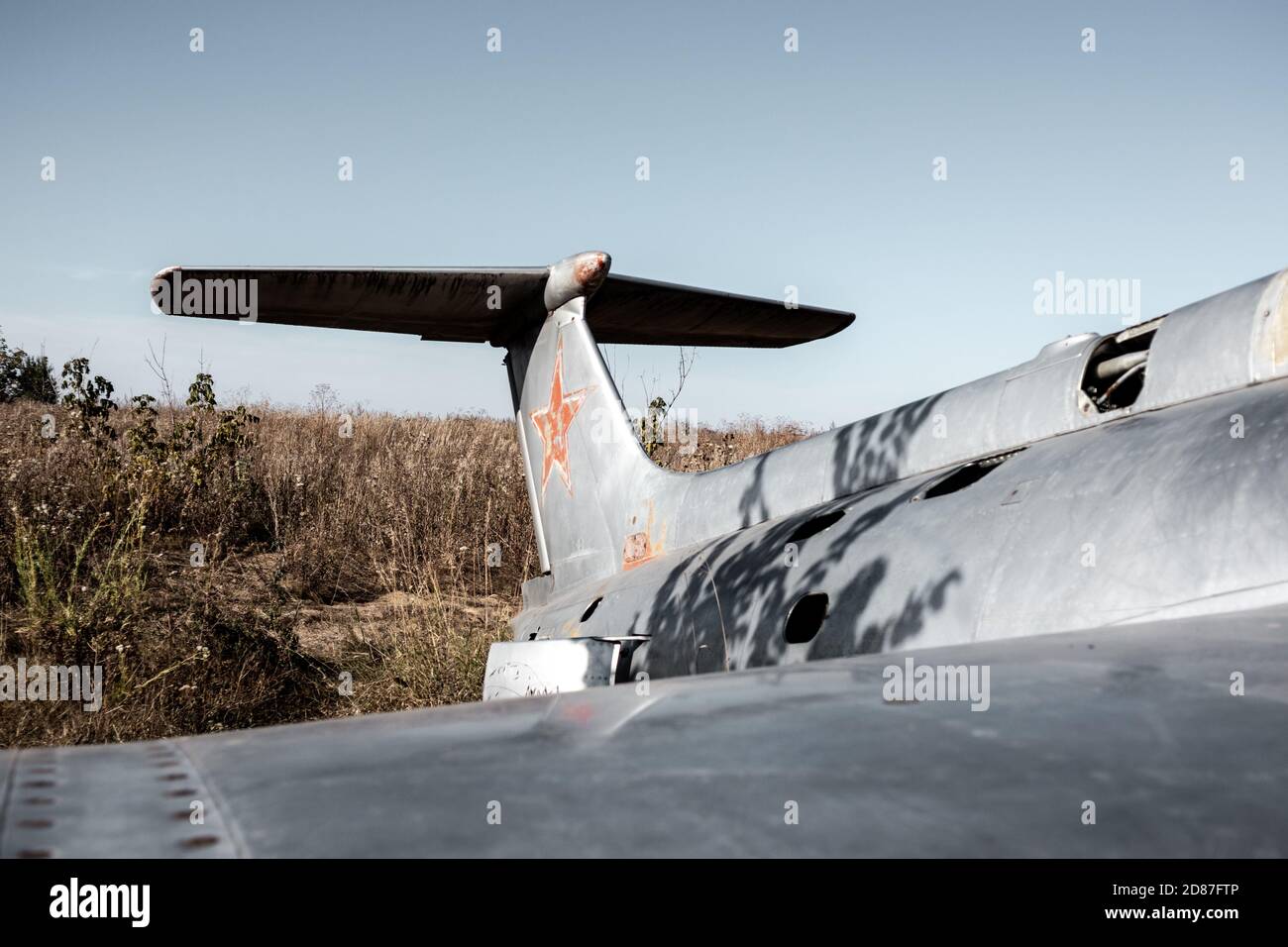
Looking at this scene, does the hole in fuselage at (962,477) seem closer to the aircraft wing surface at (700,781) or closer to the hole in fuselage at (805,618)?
the hole in fuselage at (805,618)

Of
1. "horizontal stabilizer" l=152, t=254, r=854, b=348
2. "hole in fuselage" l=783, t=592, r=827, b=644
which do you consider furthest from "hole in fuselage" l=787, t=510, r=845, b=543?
"horizontal stabilizer" l=152, t=254, r=854, b=348

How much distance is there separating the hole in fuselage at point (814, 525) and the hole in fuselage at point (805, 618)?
44 centimetres

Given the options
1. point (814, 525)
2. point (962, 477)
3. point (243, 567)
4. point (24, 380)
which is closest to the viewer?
point (962, 477)

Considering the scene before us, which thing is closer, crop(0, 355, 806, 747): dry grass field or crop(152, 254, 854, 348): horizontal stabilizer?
crop(152, 254, 854, 348): horizontal stabilizer

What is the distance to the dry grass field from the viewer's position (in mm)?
6098

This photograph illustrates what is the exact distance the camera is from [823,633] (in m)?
3.41

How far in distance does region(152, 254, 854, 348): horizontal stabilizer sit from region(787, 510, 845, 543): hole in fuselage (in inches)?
105

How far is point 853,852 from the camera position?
772 mm

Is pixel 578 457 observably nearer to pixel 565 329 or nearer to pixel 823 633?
pixel 565 329

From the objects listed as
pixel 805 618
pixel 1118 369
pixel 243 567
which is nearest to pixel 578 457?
pixel 805 618

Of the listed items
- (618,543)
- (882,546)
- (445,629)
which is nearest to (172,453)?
(445,629)

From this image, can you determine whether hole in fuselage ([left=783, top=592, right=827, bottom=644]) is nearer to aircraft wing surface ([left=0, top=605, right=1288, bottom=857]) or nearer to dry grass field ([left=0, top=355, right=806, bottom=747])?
aircraft wing surface ([left=0, top=605, right=1288, bottom=857])

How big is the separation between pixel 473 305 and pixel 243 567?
4.76 metres
